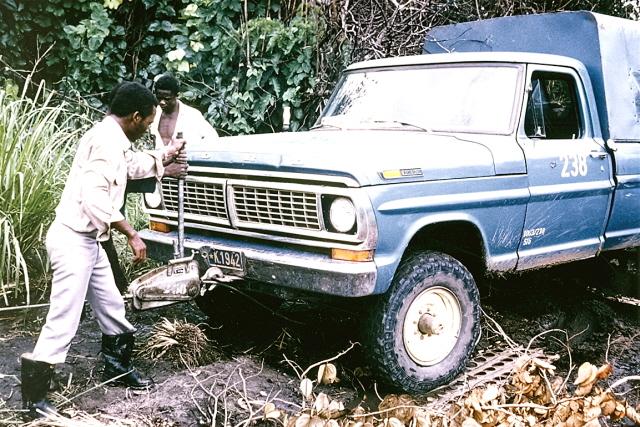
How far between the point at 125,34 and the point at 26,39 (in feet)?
3.89

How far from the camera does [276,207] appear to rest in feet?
11.9

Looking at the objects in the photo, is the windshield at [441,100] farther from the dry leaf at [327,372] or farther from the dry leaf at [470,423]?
the dry leaf at [470,423]

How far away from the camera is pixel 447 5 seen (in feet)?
26.3

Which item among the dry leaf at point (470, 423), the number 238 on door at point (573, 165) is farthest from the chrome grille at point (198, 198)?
the number 238 on door at point (573, 165)

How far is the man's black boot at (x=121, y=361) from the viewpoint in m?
3.58

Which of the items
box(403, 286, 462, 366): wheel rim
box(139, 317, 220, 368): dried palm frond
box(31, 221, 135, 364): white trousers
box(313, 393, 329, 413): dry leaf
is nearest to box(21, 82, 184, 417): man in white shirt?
box(31, 221, 135, 364): white trousers

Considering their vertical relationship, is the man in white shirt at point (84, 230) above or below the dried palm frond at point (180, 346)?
above

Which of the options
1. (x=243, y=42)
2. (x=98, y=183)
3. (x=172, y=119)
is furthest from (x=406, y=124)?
(x=243, y=42)

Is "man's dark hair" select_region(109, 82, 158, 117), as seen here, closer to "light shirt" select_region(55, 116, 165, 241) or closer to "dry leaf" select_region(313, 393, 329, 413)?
"light shirt" select_region(55, 116, 165, 241)

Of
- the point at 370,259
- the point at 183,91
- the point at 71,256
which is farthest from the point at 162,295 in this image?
the point at 183,91

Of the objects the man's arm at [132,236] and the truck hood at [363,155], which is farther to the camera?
the truck hood at [363,155]

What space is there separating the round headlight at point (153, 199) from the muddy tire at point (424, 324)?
1.66 metres

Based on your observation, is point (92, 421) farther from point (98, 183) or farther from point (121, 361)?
point (98, 183)

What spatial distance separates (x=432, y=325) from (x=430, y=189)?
75 cm
